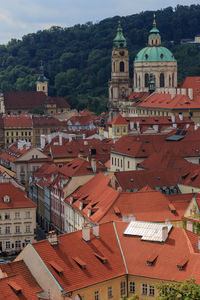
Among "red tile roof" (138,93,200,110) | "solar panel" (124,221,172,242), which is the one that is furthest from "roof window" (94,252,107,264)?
"red tile roof" (138,93,200,110)

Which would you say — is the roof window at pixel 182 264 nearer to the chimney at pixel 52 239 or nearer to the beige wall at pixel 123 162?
the chimney at pixel 52 239

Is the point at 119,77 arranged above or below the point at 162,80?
above

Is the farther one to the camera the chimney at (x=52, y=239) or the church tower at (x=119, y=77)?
the church tower at (x=119, y=77)

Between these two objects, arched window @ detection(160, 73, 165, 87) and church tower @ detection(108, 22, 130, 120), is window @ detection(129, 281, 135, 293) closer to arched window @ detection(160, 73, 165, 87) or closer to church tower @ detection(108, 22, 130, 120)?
church tower @ detection(108, 22, 130, 120)

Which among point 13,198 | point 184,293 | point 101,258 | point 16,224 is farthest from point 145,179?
point 184,293

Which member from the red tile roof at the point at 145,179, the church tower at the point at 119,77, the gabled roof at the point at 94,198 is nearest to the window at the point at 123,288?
the gabled roof at the point at 94,198

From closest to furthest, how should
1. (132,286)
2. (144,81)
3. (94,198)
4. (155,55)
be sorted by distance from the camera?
(132,286), (94,198), (155,55), (144,81)

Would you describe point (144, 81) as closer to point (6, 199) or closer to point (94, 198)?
point (6, 199)

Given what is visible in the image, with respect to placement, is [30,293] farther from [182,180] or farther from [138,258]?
[182,180]

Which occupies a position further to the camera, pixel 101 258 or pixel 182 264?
pixel 101 258
